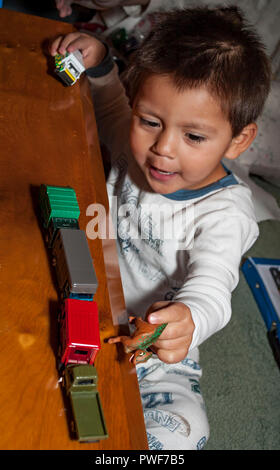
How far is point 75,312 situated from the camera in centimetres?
44

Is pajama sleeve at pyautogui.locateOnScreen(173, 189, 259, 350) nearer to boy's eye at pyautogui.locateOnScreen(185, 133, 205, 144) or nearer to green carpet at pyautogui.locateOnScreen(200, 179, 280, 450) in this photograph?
boy's eye at pyautogui.locateOnScreen(185, 133, 205, 144)

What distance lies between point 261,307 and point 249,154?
0.62m

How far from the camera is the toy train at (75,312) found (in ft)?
1.33

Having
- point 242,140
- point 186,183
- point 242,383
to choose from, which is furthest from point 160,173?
point 242,383

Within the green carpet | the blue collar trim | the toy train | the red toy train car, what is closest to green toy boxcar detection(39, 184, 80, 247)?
the toy train

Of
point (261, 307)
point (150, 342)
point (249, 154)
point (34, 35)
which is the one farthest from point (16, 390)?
point (249, 154)

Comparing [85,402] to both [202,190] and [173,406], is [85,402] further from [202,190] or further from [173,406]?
[202,190]

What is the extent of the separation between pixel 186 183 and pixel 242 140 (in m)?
0.13

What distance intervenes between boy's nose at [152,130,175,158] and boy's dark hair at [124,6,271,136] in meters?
0.07

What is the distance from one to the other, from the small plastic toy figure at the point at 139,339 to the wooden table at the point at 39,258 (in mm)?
11

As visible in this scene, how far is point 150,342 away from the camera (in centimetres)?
49

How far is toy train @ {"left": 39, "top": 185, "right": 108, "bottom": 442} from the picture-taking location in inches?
16.0

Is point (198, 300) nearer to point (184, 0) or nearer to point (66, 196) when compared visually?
point (66, 196)

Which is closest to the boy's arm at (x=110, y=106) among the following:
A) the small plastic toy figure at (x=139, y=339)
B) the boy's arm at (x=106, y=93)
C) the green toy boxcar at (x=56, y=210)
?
the boy's arm at (x=106, y=93)
